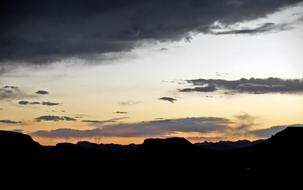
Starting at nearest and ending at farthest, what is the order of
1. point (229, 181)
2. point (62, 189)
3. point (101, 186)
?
point (62, 189) < point (101, 186) < point (229, 181)

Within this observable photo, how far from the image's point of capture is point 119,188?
177m

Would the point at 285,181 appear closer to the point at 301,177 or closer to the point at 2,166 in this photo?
the point at 301,177

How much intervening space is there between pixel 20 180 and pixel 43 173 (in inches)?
548

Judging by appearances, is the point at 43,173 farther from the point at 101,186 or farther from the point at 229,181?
the point at 229,181

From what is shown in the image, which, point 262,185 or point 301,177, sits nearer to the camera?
point 262,185

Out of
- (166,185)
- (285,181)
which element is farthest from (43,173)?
(285,181)

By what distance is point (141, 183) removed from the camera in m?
190

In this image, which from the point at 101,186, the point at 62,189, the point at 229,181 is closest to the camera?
the point at 62,189

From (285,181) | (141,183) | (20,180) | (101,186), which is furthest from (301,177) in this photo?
(20,180)

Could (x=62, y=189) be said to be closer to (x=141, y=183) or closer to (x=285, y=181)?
(x=141, y=183)

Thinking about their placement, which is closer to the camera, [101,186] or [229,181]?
[101,186]

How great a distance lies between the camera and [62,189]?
16888cm

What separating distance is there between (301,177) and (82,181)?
8825cm

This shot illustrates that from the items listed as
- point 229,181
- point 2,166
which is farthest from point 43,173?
point 229,181
